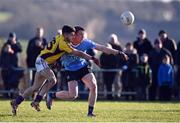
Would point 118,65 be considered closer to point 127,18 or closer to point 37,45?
point 37,45

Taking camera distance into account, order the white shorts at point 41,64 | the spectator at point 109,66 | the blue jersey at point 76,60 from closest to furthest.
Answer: the blue jersey at point 76,60 < the white shorts at point 41,64 < the spectator at point 109,66

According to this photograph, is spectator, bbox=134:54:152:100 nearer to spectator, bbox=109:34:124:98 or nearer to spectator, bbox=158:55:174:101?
spectator, bbox=158:55:174:101

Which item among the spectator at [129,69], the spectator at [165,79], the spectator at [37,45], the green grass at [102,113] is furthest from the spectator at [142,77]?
the green grass at [102,113]

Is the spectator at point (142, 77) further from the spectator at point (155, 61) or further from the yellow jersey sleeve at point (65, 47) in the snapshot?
the yellow jersey sleeve at point (65, 47)

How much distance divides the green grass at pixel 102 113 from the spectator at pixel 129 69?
4.12 m

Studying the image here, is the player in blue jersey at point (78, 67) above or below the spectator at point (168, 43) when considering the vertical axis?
below

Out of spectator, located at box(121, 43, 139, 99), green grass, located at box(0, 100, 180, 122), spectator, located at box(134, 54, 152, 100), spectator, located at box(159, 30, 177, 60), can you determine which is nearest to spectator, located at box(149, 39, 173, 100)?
spectator, located at box(134, 54, 152, 100)

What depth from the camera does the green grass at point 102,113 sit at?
61.5 ft

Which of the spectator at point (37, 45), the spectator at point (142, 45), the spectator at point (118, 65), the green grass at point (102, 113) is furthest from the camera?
the spectator at point (142, 45)

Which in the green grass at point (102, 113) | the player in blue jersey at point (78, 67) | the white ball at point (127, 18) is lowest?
the green grass at point (102, 113)

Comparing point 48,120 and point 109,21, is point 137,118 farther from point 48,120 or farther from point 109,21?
point 109,21

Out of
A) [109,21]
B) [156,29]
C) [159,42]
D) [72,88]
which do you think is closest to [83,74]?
[72,88]

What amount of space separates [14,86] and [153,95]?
479 cm

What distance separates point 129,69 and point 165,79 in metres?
1.34
